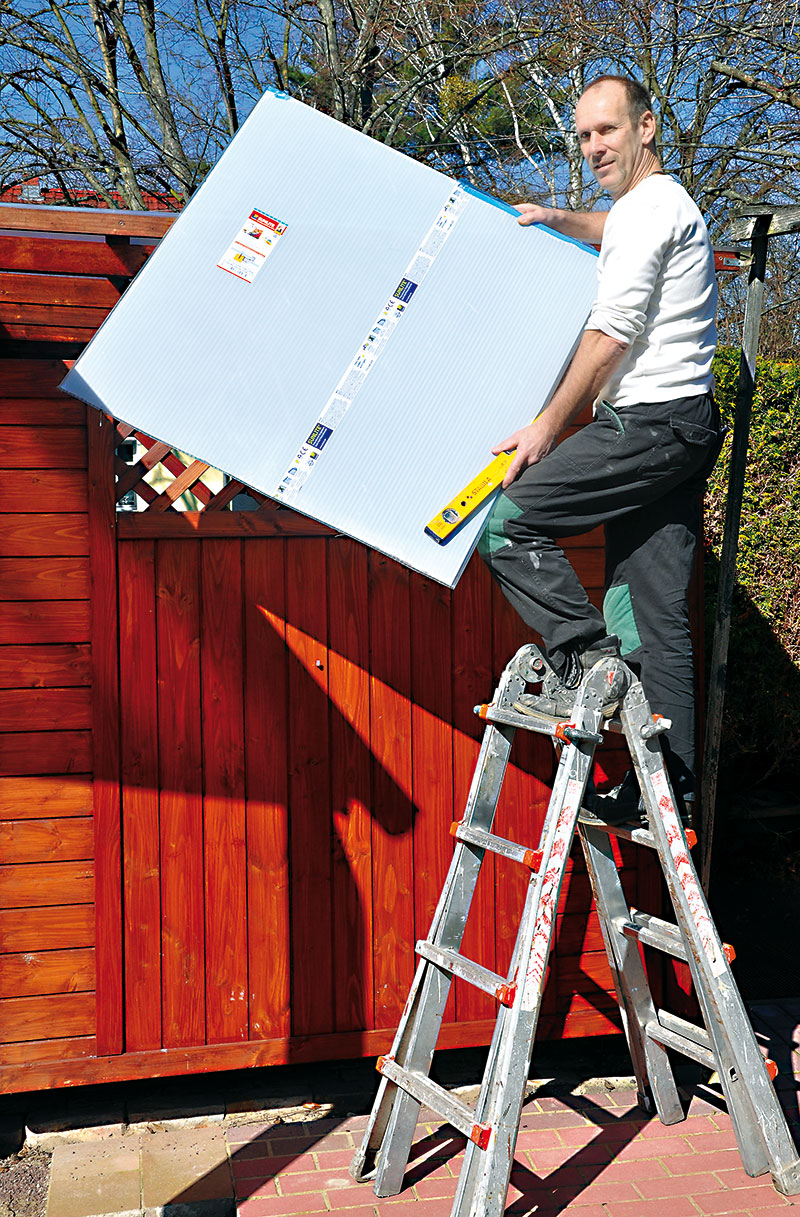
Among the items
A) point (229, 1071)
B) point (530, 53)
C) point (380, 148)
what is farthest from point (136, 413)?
point (530, 53)

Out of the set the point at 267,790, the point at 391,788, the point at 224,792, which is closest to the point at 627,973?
the point at 391,788

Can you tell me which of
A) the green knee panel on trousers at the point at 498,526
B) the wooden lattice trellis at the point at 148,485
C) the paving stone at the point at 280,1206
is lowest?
the paving stone at the point at 280,1206

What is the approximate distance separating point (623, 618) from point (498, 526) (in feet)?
1.56

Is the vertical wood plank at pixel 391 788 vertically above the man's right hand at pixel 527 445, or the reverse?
the man's right hand at pixel 527 445

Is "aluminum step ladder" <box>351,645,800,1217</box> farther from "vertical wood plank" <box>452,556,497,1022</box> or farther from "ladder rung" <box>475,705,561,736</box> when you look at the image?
"vertical wood plank" <box>452,556,497,1022</box>

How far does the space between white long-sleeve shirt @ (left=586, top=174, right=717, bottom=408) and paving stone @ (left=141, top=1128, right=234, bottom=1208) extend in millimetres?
2185

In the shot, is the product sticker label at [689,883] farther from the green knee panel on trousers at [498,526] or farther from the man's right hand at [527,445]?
the man's right hand at [527,445]

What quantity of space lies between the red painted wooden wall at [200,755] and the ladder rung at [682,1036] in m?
0.49

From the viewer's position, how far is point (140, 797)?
110 inches

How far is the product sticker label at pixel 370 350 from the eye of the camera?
2.21m

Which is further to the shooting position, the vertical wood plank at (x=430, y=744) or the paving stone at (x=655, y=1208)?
the vertical wood plank at (x=430, y=744)

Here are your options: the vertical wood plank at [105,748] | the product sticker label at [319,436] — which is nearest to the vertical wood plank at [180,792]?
the vertical wood plank at [105,748]

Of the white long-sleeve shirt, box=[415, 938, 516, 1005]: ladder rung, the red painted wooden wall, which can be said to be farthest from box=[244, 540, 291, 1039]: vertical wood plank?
the white long-sleeve shirt

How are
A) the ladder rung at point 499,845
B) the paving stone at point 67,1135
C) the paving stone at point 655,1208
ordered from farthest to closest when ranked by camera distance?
the paving stone at point 67,1135
the paving stone at point 655,1208
the ladder rung at point 499,845
